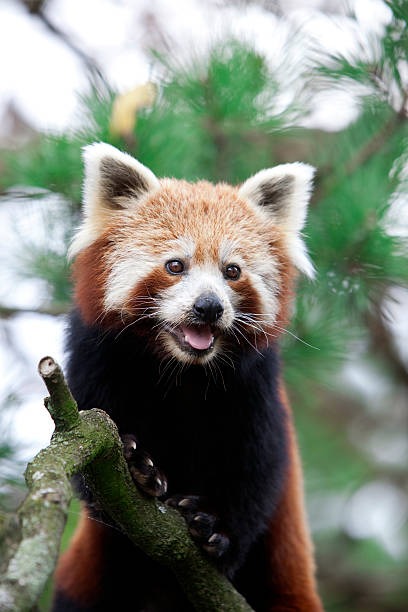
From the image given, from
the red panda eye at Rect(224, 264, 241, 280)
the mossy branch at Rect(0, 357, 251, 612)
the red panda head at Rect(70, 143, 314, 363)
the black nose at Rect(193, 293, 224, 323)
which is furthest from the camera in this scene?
the red panda eye at Rect(224, 264, 241, 280)

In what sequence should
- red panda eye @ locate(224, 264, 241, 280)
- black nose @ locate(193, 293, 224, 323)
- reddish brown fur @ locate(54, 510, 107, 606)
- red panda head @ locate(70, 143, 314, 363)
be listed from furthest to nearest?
reddish brown fur @ locate(54, 510, 107, 606)
red panda eye @ locate(224, 264, 241, 280)
red panda head @ locate(70, 143, 314, 363)
black nose @ locate(193, 293, 224, 323)

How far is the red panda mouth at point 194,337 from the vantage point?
8.31 ft

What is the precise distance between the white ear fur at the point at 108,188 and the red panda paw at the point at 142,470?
82 centimetres

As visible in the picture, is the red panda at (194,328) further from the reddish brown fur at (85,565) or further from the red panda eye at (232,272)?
the reddish brown fur at (85,565)

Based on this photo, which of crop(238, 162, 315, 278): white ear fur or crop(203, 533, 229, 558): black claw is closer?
crop(203, 533, 229, 558): black claw

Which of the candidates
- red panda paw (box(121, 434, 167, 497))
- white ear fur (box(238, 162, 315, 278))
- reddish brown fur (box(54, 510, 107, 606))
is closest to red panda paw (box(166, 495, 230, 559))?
red panda paw (box(121, 434, 167, 497))

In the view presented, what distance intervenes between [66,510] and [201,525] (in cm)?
114

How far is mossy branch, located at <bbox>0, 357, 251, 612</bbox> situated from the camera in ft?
4.33

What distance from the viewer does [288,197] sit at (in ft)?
9.78

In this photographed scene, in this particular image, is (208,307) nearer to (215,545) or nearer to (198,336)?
(198,336)

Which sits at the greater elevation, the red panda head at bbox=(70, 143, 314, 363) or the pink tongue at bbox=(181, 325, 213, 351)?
the red panda head at bbox=(70, 143, 314, 363)

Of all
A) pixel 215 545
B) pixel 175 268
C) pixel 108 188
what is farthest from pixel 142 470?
pixel 108 188

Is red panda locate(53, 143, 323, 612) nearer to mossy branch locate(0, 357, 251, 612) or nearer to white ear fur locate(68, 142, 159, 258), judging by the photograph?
white ear fur locate(68, 142, 159, 258)

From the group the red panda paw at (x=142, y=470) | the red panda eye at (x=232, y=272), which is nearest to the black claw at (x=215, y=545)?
the red panda paw at (x=142, y=470)
